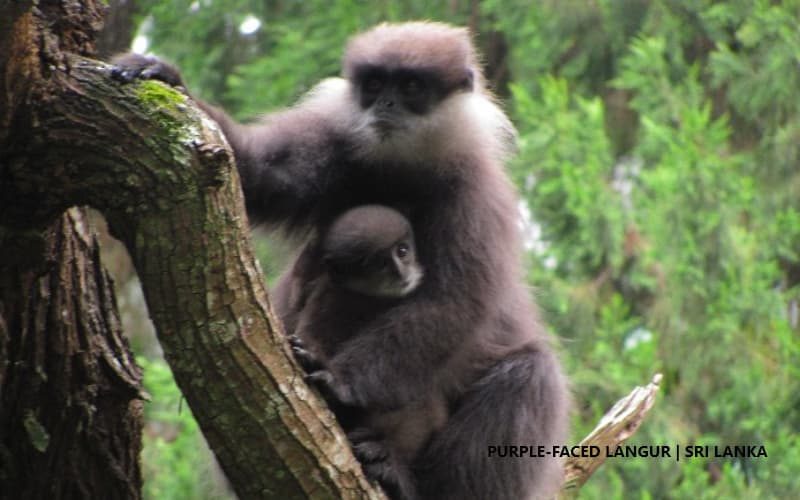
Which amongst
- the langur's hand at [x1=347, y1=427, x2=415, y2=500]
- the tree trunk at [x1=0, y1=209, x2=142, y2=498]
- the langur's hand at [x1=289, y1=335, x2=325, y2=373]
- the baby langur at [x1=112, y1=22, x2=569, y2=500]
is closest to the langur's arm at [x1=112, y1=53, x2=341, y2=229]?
the baby langur at [x1=112, y1=22, x2=569, y2=500]

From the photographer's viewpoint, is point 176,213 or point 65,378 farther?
point 65,378

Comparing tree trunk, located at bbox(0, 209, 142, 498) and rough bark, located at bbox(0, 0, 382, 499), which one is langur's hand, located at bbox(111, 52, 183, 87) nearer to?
rough bark, located at bbox(0, 0, 382, 499)

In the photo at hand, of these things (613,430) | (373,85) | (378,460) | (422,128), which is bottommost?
(613,430)

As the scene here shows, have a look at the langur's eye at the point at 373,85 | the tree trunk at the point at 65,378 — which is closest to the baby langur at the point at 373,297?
the langur's eye at the point at 373,85

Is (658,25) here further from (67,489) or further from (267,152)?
(67,489)

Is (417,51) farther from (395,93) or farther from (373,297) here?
(373,297)

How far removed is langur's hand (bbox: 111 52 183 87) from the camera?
382 centimetres

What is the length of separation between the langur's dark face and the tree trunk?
1.22m

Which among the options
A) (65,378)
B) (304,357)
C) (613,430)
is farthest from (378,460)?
(613,430)

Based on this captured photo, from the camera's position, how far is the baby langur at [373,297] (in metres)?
4.55

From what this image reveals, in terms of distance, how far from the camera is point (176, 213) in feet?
12.2

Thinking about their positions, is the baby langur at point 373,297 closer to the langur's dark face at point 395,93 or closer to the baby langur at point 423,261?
the baby langur at point 423,261

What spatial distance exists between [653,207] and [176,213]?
666 cm

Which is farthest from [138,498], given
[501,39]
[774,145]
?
[501,39]
